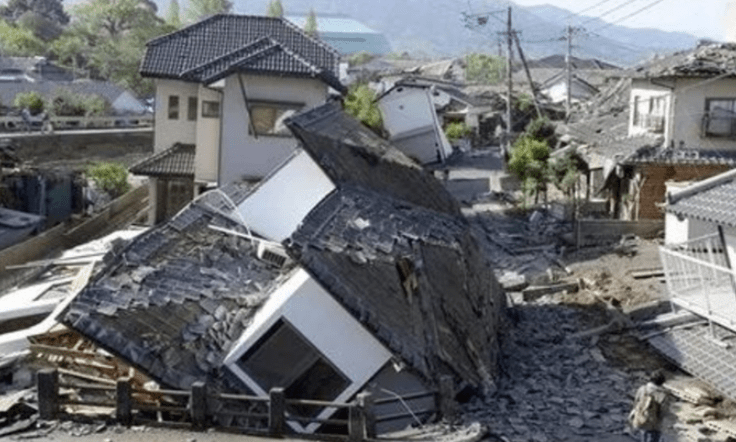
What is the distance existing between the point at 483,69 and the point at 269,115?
84956 millimetres

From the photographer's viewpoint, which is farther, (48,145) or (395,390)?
(48,145)

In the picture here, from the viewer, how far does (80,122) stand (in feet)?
189

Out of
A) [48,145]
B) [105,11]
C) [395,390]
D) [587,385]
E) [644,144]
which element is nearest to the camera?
[395,390]

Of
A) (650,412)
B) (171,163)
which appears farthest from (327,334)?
(171,163)

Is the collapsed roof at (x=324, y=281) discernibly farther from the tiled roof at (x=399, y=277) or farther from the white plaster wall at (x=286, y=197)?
the white plaster wall at (x=286, y=197)

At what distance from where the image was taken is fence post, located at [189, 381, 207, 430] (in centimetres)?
1262

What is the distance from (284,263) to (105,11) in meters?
81.7

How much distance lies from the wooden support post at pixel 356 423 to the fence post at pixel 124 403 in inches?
116

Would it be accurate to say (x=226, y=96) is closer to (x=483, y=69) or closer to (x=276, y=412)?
(x=276, y=412)

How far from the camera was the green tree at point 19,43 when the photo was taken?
290 ft

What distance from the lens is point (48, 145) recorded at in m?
51.2

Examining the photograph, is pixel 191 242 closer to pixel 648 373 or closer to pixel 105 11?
pixel 648 373

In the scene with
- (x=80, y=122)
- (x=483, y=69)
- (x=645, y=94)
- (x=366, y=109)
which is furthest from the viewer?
(x=483, y=69)

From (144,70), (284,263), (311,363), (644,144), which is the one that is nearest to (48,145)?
(144,70)
